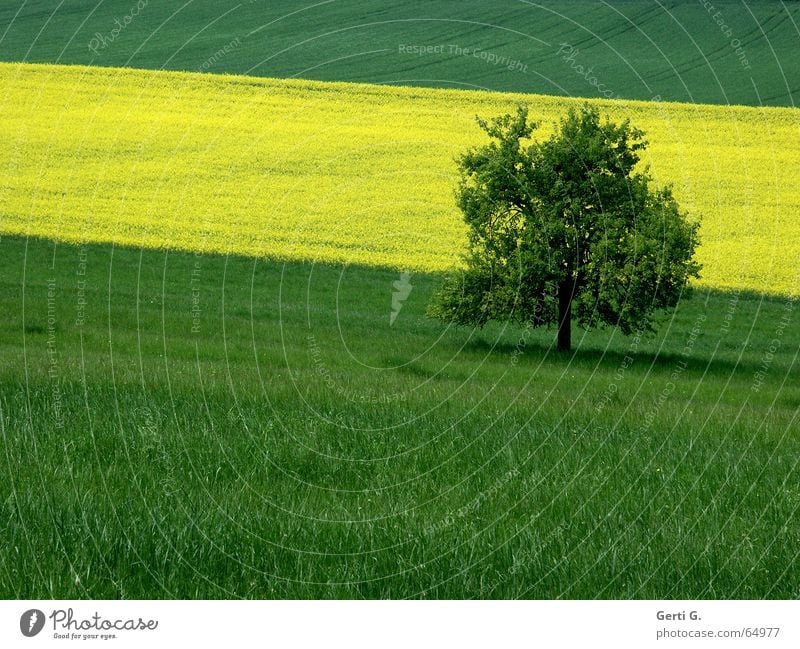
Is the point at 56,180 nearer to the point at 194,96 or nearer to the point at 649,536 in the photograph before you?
the point at 194,96

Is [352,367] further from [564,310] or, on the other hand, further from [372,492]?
[372,492]

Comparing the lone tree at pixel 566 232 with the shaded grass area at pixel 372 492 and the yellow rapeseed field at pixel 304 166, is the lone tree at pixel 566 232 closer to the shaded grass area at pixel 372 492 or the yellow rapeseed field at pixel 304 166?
the yellow rapeseed field at pixel 304 166

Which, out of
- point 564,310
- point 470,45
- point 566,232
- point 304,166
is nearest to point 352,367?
point 566,232

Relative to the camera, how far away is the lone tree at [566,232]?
55.5 ft

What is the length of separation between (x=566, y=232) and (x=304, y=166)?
14.5 meters

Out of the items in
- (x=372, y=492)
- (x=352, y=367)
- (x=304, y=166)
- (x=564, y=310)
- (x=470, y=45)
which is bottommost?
(x=564, y=310)

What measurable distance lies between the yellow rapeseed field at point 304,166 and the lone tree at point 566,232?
547cm

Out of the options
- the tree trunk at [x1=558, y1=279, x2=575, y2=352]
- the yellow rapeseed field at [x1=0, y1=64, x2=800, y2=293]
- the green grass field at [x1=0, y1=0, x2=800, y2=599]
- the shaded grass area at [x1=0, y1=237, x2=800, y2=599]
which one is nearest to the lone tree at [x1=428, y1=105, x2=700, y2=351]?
the tree trunk at [x1=558, y1=279, x2=575, y2=352]

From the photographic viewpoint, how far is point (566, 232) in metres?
16.9

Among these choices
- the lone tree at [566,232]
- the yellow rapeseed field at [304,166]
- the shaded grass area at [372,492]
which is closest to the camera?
the shaded grass area at [372,492]

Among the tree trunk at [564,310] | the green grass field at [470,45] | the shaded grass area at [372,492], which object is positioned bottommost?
the tree trunk at [564,310]

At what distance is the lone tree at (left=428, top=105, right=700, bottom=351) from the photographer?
55.5 feet

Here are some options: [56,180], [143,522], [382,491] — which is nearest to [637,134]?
[382,491]

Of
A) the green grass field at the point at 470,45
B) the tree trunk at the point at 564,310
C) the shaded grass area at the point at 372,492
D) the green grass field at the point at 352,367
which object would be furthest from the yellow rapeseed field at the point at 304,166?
the shaded grass area at the point at 372,492
